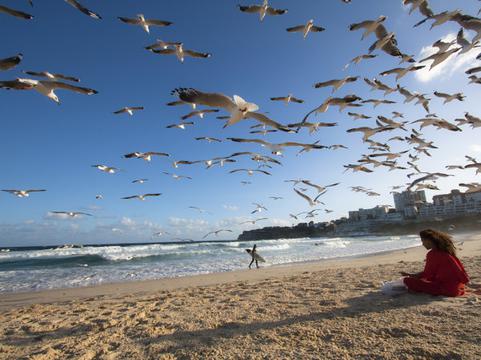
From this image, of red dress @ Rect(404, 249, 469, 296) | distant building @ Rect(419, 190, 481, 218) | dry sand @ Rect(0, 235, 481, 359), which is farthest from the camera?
distant building @ Rect(419, 190, 481, 218)

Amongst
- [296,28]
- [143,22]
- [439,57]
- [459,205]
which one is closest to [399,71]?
[439,57]

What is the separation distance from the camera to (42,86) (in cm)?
590

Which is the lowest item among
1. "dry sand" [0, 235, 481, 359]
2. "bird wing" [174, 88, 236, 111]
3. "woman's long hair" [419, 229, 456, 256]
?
"dry sand" [0, 235, 481, 359]

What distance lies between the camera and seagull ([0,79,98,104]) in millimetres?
5238

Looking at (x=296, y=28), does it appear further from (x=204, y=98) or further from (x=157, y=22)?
(x=204, y=98)

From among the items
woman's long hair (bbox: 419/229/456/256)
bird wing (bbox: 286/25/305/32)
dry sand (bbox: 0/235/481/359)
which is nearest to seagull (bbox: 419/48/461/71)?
bird wing (bbox: 286/25/305/32)

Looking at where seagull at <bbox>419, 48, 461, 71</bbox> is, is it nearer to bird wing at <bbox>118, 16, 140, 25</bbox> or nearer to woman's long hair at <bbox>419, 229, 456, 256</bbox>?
woman's long hair at <bbox>419, 229, 456, 256</bbox>

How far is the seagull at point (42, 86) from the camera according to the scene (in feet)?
17.2

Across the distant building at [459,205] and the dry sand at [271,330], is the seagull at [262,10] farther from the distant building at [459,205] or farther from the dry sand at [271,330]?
the distant building at [459,205]

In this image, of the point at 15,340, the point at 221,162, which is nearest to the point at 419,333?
the point at 15,340

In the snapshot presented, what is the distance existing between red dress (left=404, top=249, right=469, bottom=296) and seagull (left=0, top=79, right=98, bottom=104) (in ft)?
19.2

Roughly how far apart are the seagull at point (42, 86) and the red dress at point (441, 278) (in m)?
5.86

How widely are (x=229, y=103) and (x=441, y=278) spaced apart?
→ 4049mm

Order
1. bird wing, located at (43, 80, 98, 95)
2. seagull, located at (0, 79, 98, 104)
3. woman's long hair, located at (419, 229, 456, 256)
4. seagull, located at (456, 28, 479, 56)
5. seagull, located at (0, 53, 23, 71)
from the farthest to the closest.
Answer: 1. seagull, located at (456, 28, 479, 56)
2. bird wing, located at (43, 80, 98, 95)
3. woman's long hair, located at (419, 229, 456, 256)
4. seagull, located at (0, 79, 98, 104)
5. seagull, located at (0, 53, 23, 71)
